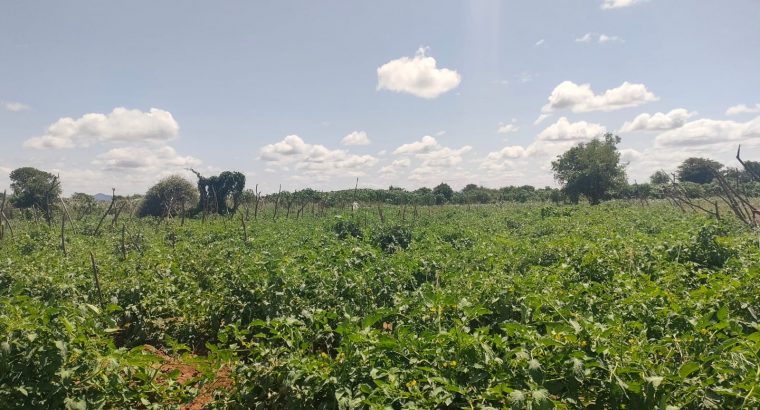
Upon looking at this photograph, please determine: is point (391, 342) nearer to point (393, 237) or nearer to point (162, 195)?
→ point (393, 237)

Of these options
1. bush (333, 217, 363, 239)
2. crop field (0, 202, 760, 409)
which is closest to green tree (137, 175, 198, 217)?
bush (333, 217, 363, 239)

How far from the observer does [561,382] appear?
236cm

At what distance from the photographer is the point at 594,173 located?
35750mm

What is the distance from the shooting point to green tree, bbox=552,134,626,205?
118ft

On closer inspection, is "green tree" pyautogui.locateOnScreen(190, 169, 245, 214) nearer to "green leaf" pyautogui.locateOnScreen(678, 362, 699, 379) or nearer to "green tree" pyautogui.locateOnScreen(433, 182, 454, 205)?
"green tree" pyautogui.locateOnScreen(433, 182, 454, 205)

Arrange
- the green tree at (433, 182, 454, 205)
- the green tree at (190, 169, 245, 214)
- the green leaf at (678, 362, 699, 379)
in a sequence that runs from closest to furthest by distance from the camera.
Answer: the green leaf at (678, 362, 699, 379) < the green tree at (190, 169, 245, 214) < the green tree at (433, 182, 454, 205)

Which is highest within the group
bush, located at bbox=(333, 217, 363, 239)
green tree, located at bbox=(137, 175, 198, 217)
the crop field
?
green tree, located at bbox=(137, 175, 198, 217)

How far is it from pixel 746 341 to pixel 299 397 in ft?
8.65

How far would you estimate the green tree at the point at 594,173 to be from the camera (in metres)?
35.9

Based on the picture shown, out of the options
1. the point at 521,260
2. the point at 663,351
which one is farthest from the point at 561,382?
the point at 521,260

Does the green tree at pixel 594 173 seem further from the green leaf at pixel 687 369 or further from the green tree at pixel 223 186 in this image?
the green leaf at pixel 687 369

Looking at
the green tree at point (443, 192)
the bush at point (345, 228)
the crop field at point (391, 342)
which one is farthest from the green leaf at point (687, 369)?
the green tree at point (443, 192)

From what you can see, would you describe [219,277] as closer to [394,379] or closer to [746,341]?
[394,379]

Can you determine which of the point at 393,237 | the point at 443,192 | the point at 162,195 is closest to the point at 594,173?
the point at 443,192
